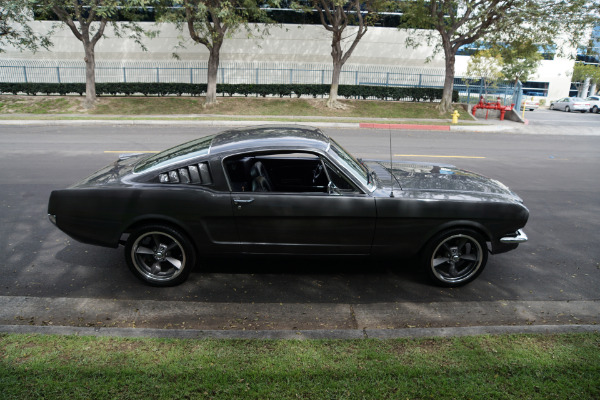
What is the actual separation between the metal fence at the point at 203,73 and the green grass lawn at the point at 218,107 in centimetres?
522

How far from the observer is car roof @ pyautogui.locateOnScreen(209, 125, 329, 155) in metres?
4.61

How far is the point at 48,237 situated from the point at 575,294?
21.0 feet

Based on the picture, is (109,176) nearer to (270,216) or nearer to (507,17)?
(270,216)

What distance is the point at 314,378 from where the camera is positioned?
10.2ft

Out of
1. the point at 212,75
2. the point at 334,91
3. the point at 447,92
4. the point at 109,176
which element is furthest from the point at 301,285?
the point at 447,92

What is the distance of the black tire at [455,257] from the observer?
457 centimetres

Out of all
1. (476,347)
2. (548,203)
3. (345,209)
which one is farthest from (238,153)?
(548,203)

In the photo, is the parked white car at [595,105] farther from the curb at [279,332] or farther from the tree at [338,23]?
the curb at [279,332]

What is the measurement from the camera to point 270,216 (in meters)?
4.45

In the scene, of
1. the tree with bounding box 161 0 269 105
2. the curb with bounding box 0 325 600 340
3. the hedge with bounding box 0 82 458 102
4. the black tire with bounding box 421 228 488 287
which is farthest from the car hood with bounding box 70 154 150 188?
the hedge with bounding box 0 82 458 102

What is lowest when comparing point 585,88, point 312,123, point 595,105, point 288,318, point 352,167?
point 288,318

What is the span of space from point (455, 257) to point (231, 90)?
76.0 feet

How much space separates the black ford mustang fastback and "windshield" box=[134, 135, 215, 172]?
0.9 inches

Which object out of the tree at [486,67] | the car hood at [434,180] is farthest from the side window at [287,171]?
the tree at [486,67]
